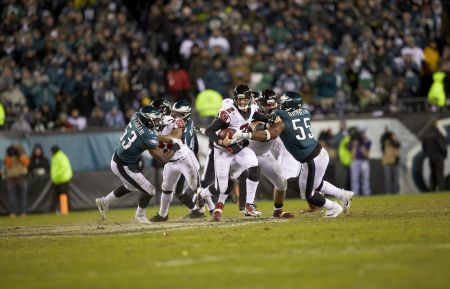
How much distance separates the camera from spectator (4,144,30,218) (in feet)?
76.1

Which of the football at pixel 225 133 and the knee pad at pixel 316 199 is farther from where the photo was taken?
the football at pixel 225 133

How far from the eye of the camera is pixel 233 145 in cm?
1538

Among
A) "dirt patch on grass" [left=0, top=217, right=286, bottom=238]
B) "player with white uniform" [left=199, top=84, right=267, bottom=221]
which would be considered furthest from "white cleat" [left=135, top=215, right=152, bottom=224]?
"player with white uniform" [left=199, top=84, right=267, bottom=221]

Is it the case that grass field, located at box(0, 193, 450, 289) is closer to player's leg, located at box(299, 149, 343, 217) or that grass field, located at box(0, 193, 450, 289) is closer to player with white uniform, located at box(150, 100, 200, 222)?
player's leg, located at box(299, 149, 343, 217)

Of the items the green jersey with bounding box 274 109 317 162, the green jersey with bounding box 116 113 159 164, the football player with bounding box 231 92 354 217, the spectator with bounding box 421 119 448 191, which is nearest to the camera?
the football player with bounding box 231 92 354 217

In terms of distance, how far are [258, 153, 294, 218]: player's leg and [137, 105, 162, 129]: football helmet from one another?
186 cm

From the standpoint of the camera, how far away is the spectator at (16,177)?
23.2m

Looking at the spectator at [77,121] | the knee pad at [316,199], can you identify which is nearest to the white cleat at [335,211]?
the knee pad at [316,199]

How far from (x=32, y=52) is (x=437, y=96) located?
33.9 feet

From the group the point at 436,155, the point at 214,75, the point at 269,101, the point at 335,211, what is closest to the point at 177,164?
the point at 269,101

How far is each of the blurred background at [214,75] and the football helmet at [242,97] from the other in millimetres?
8074

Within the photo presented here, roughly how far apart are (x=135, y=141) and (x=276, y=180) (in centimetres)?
230

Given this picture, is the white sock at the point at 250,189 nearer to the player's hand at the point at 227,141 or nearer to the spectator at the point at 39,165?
the player's hand at the point at 227,141

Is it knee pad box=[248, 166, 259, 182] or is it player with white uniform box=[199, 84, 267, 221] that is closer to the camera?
player with white uniform box=[199, 84, 267, 221]
